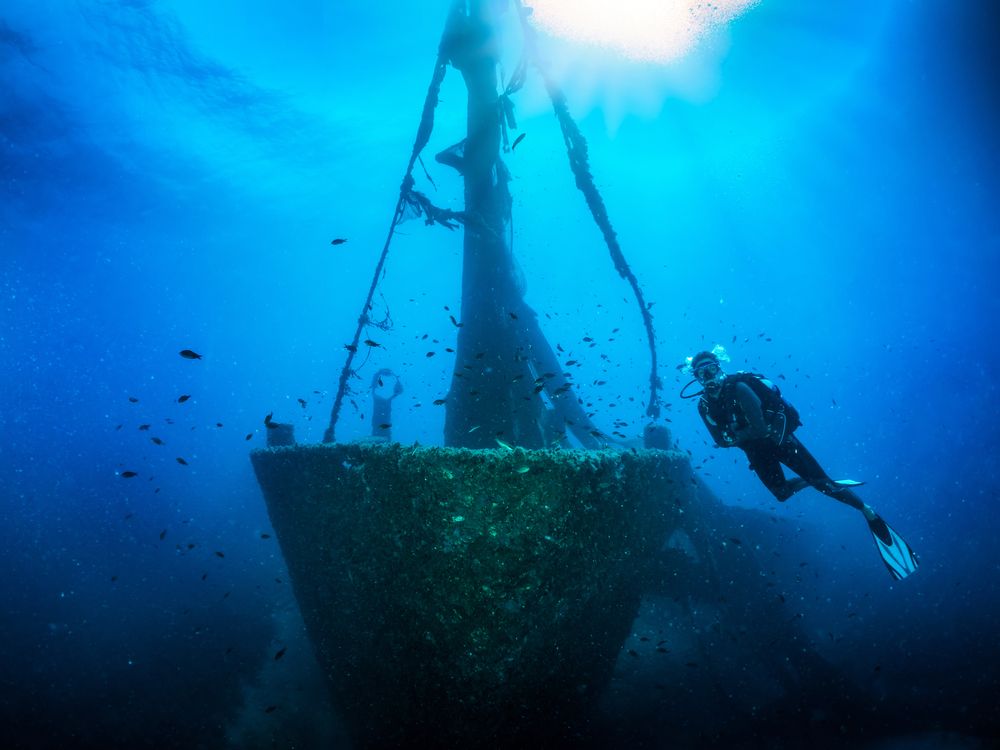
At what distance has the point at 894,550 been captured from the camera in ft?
17.4

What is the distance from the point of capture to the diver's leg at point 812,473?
533 cm

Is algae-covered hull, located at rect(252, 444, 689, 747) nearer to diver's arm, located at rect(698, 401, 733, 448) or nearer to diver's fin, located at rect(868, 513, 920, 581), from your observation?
diver's arm, located at rect(698, 401, 733, 448)

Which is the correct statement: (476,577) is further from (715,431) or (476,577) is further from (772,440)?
(772,440)

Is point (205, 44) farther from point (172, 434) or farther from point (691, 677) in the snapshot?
point (172, 434)

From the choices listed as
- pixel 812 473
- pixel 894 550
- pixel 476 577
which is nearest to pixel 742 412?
pixel 812 473

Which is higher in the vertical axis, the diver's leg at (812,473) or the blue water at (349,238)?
the blue water at (349,238)

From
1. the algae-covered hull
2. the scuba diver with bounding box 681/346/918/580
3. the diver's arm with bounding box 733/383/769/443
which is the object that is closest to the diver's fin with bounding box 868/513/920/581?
the scuba diver with bounding box 681/346/918/580

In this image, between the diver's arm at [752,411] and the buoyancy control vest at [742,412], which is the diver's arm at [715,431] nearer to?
the buoyancy control vest at [742,412]

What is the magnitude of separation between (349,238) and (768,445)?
32.6 meters

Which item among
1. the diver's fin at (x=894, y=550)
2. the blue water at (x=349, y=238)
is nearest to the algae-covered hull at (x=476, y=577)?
the blue water at (x=349, y=238)

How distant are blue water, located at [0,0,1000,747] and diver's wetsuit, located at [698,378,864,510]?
2.13m

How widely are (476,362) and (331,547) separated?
12.6 ft

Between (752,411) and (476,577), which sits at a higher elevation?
(752,411)

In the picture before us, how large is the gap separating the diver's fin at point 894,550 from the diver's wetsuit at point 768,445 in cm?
34
